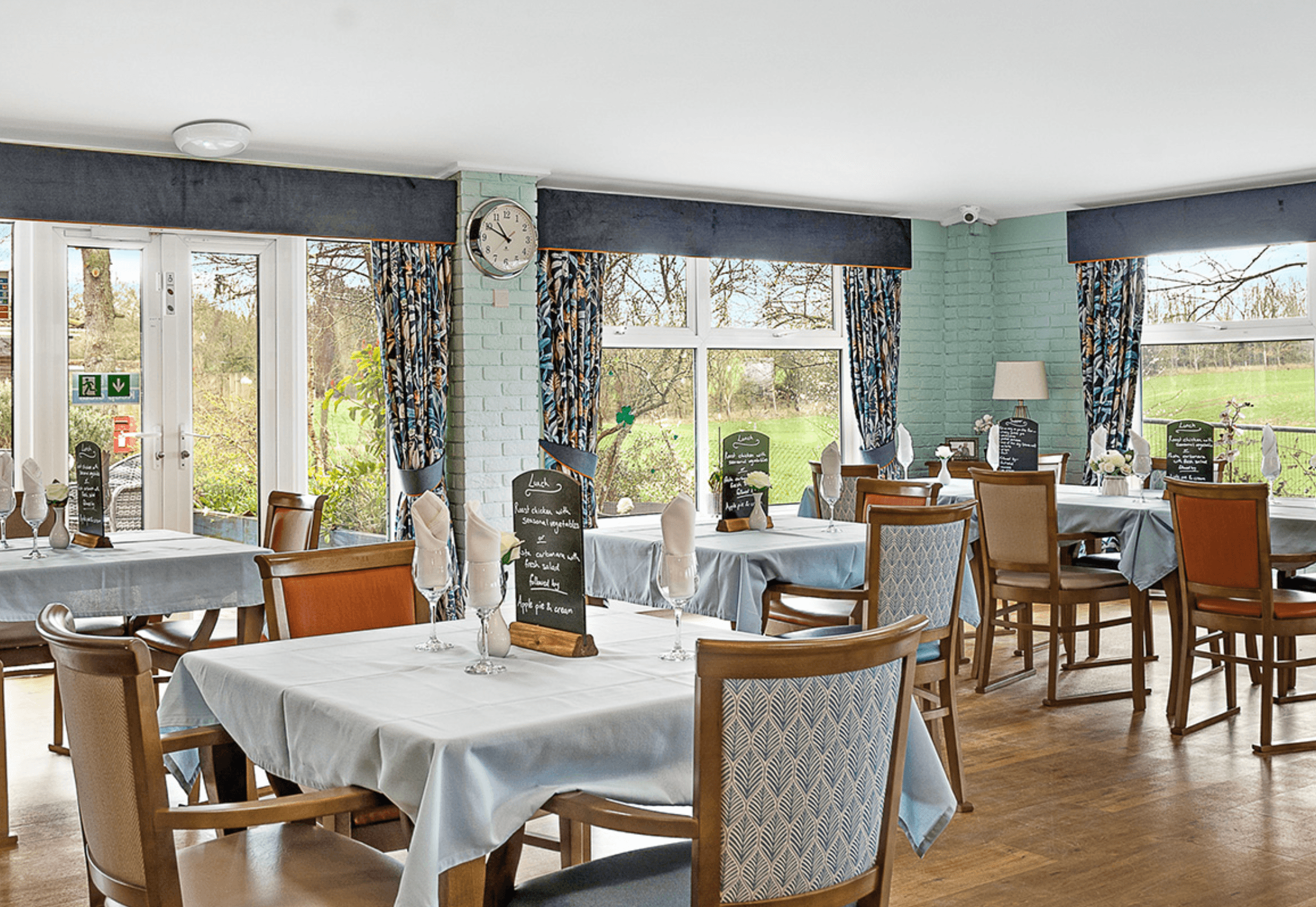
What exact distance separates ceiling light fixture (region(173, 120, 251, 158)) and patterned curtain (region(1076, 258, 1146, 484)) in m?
5.63

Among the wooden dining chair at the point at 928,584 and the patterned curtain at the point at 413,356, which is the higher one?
the patterned curtain at the point at 413,356

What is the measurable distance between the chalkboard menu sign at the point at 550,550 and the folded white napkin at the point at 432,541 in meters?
0.16

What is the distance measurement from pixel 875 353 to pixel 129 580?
230 inches

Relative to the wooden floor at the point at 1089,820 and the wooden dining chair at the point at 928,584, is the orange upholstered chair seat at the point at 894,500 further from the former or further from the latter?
the wooden dining chair at the point at 928,584

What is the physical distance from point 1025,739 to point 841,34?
2.79m

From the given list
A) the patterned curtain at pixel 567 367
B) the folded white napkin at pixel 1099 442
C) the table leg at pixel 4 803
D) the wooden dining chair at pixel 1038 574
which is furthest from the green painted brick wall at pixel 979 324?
the table leg at pixel 4 803

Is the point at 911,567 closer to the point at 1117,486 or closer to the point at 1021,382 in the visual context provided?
the point at 1117,486

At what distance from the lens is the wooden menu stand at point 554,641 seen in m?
2.60

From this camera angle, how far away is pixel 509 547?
8.58 feet

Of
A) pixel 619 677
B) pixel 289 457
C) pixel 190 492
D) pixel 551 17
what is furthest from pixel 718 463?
pixel 619 677

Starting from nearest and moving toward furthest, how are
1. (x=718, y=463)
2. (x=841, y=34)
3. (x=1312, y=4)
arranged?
1. (x=1312, y=4)
2. (x=841, y=34)
3. (x=718, y=463)

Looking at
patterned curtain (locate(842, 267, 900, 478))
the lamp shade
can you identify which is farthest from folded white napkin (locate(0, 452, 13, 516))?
the lamp shade

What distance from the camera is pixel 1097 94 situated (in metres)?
5.57

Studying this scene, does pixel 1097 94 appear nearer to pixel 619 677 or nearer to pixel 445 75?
pixel 445 75
